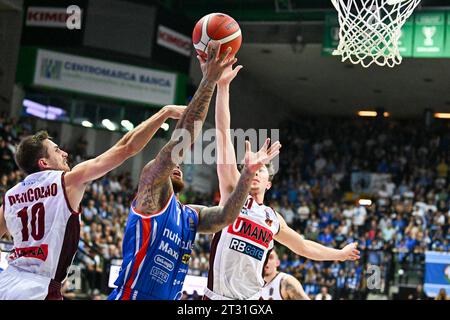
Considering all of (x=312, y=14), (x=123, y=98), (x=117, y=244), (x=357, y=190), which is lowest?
(x=117, y=244)

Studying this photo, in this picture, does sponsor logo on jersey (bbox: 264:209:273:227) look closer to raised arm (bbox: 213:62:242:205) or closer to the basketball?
raised arm (bbox: 213:62:242:205)

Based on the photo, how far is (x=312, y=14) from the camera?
2131cm

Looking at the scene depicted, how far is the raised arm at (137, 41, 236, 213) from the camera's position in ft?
13.6

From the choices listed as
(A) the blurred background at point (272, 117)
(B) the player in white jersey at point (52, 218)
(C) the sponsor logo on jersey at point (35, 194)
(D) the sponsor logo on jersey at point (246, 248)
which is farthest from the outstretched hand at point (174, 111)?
(A) the blurred background at point (272, 117)

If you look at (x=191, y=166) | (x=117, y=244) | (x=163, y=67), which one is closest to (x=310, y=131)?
(x=191, y=166)

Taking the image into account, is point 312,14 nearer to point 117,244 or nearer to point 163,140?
point 163,140

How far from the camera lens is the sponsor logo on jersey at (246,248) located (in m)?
5.38

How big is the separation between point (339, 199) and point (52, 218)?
20675mm

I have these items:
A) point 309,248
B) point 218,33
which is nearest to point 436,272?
point 309,248

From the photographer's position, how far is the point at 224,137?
17.1 feet

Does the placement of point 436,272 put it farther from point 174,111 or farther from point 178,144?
point 178,144

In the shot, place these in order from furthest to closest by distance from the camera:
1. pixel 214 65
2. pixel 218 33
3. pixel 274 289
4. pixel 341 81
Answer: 1. pixel 341 81
2. pixel 274 289
3. pixel 218 33
4. pixel 214 65

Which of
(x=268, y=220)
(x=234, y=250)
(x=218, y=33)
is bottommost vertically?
(x=234, y=250)
